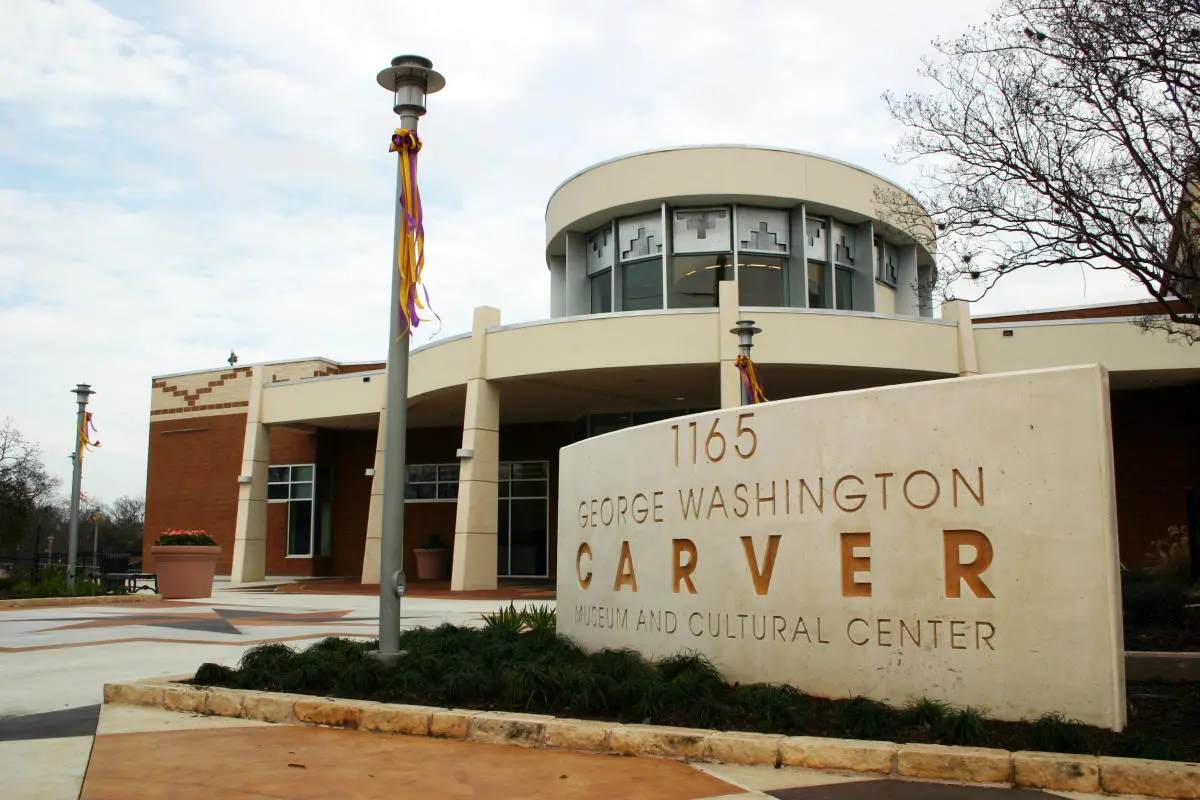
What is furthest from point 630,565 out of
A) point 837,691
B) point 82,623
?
point 82,623

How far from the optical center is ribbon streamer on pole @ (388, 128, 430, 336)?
29.9 feet

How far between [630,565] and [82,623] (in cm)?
969

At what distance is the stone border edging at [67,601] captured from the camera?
62.6 ft

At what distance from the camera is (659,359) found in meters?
22.0

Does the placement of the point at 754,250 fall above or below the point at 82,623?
above

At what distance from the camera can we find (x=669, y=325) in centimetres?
2211

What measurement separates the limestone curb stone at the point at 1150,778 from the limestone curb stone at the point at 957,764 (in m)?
0.46

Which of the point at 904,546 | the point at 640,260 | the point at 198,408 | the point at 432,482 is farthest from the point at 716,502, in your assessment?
the point at 198,408

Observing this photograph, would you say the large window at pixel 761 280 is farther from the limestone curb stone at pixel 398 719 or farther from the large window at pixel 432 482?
the limestone curb stone at pixel 398 719

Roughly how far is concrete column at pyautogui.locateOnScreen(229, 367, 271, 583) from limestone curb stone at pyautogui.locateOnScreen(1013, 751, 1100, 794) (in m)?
28.2

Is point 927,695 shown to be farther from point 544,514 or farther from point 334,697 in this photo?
point 544,514

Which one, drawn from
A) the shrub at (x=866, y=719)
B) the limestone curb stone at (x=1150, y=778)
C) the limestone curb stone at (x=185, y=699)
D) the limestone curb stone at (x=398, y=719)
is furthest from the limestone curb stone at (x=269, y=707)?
the limestone curb stone at (x=1150, y=778)

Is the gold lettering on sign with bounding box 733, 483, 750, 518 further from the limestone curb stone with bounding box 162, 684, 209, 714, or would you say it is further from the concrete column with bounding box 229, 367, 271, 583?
the concrete column with bounding box 229, 367, 271, 583

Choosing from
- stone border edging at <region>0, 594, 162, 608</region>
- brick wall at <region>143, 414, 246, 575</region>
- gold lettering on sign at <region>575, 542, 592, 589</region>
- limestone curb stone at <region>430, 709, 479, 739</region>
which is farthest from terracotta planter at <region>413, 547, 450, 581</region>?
limestone curb stone at <region>430, 709, 479, 739</region>
